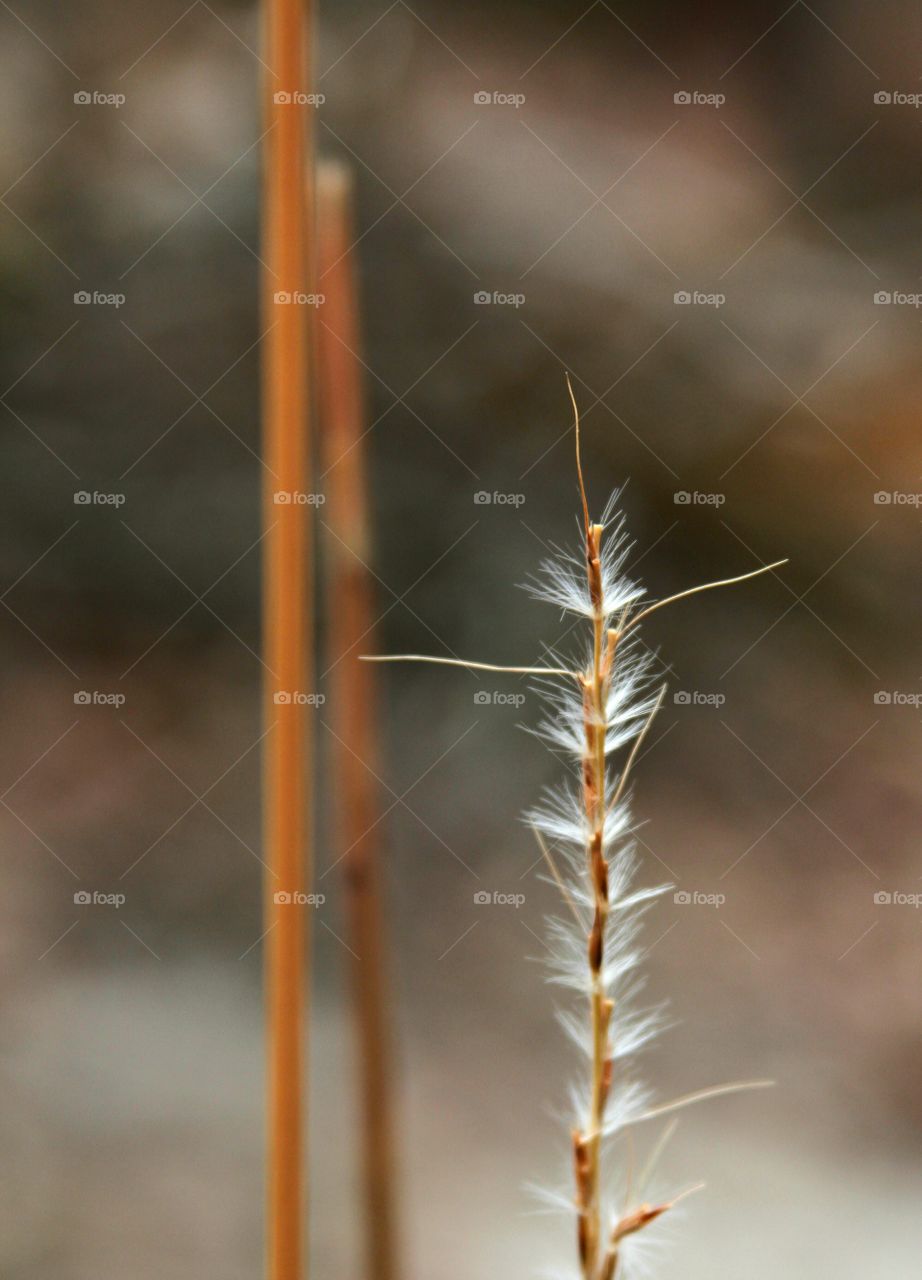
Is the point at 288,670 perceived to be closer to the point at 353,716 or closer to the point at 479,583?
the point at 353,716

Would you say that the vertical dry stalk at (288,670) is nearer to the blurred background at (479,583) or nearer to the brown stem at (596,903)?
the brown stem at (596,903)

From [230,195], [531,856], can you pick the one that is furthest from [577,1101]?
[230,195]

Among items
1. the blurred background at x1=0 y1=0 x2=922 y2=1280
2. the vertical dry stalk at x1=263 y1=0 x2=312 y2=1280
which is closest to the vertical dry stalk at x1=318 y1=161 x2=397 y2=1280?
the vertical dry stalk at x1=263 y1=0 x2=312 y2=1280

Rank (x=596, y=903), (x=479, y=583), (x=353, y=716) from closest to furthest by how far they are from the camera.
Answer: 1. (x=596, y=903)
2. (x=353, y=716)
3. (x=479, y=583)

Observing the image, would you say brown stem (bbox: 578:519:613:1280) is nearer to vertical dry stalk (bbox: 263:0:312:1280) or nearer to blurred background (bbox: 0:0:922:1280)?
vertical dry stalk (bbox: 263:0:312:1280)

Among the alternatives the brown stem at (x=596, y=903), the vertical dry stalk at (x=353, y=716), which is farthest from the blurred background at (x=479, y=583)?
the brown stem at (x=596, y=903)

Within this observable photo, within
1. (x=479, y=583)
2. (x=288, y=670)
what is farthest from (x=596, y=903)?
(x=479, y=583)
